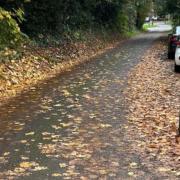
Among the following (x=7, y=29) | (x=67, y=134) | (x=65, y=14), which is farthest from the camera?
(x=65, y=14)

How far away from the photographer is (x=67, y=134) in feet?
28.6

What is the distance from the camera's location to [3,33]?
1359cm

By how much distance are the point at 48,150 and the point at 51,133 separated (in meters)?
1.12

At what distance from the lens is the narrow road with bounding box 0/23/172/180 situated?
6.71 meters

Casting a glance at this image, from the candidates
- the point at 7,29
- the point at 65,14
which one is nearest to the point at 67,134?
the point at 7,29

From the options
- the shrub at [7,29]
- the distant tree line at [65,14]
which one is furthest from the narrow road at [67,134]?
the distant tree line at [65,14]

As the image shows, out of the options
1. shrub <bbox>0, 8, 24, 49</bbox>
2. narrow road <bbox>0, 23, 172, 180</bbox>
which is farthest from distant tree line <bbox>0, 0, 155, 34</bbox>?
narrow road <bbox>0, 23, 172, 180</bbox>

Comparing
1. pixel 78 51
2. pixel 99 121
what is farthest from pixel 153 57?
pixel 99 121

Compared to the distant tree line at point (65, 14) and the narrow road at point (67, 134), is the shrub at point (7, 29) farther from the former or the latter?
the distant tree line at point (65, 14)

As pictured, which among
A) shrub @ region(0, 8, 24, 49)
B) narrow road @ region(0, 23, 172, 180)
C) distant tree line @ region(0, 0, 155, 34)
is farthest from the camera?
distant tree line @ region(0, 0, 155, 34)

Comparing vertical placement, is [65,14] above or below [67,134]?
above

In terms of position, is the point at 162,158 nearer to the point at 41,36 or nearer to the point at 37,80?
the point at 37,80

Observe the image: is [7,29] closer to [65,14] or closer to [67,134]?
[67,134]

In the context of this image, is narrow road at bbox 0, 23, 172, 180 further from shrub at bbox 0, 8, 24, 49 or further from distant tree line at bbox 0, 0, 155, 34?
distant tree line at bbox 0, 0, 155, 34
